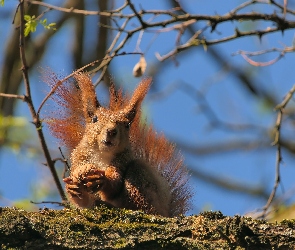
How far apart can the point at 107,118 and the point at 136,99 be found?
0.20 meters

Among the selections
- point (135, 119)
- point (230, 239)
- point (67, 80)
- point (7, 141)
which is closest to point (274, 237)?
point (230, 239)

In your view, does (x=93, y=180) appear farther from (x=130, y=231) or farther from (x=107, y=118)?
(x=130, y=231)

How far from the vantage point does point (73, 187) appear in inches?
127

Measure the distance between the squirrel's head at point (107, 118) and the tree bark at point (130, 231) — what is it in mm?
726

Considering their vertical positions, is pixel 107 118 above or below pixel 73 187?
above

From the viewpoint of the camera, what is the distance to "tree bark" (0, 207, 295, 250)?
2496mm

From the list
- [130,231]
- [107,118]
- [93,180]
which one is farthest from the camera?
[107,118]

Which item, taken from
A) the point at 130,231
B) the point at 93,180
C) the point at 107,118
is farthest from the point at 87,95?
the point at 130,231

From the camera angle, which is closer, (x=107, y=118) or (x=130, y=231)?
(x=130, y=231)

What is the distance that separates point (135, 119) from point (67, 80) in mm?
436

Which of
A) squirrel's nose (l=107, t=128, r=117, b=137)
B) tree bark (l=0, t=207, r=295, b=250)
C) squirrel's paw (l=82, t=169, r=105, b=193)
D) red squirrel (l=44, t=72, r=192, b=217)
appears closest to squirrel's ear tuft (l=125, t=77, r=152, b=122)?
red squirrel (l=44, t=72, r=192, b=217)

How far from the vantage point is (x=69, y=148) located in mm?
3730

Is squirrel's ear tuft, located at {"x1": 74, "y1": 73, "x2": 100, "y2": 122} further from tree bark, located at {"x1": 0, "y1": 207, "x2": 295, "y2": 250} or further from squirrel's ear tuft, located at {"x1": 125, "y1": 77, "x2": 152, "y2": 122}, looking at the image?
tree bark, located at {"x1": 0, "y1": 207, "x2": 295, "y2": 250}

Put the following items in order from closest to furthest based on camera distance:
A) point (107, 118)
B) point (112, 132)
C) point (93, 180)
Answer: point (93, 180) → point (112, 132) → point (107, 118)
